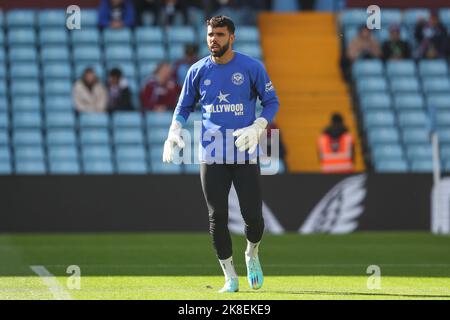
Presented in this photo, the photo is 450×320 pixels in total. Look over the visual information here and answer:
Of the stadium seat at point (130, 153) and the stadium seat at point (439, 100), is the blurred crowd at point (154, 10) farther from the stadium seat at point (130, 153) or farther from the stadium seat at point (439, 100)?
the stadium seat at point (439, 100)

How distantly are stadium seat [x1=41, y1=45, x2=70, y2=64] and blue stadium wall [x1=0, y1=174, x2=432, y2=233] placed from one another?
5.12 m

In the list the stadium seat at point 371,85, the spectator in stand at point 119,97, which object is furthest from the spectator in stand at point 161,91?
the stadium seat at point 371,85

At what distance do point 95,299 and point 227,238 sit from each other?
1466mm

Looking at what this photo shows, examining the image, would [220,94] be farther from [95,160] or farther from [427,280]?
[95,160]

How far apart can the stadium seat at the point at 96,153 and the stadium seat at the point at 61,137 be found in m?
0.27

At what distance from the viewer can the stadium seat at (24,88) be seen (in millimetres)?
24344

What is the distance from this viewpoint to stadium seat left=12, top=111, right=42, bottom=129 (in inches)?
928

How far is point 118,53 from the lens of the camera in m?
25.5

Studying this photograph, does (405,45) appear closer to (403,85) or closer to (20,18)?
(403,85)

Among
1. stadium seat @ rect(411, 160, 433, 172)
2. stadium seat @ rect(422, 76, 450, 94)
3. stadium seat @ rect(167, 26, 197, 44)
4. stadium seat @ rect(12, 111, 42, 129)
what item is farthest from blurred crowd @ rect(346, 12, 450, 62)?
stadium seat @ rect(12, 111, 42, 129)

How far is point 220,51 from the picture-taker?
1125 cm

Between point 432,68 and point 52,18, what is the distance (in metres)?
7.97

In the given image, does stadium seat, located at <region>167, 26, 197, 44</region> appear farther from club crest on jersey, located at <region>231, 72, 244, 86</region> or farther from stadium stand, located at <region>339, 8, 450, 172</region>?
club crest on jersey, located at <region>231, 72, 244, 86</region>
